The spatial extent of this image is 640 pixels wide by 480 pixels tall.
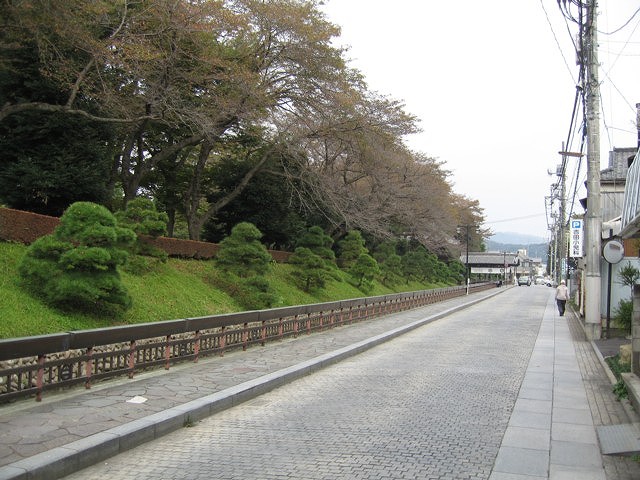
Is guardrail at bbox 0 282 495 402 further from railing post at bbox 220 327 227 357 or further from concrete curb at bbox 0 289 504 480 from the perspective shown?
concrete curb at bbox 0 289 504 480

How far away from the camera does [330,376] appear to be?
10594mm

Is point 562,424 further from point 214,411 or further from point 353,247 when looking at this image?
point 353,247

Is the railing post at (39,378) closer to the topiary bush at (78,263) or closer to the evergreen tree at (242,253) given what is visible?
the topiary bush at (78,263)

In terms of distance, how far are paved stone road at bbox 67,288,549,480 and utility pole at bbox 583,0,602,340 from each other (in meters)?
5.89

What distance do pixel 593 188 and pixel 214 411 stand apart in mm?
13588

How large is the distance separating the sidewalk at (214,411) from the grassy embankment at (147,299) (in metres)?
2.71

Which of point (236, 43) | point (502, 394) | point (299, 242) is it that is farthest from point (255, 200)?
point (502, 394)

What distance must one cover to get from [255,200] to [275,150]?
12.4 ft

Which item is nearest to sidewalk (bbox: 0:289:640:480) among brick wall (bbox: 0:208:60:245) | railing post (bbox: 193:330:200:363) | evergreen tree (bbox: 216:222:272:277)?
railing post (bbox: 193:330:200:363)

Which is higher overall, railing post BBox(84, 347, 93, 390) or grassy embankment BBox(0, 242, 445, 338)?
grassy embankment BBox(0, 242, 445, 338)

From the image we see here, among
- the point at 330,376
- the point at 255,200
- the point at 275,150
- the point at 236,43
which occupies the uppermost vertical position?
the point at 236,43

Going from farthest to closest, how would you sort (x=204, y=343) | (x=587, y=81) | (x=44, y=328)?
1. (x=587, y=81)
2. (x=204, y=343)
3. (x=44, y=328)

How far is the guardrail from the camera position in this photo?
23.2ft

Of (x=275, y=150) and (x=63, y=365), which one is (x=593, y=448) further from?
(x=275, y=150)
